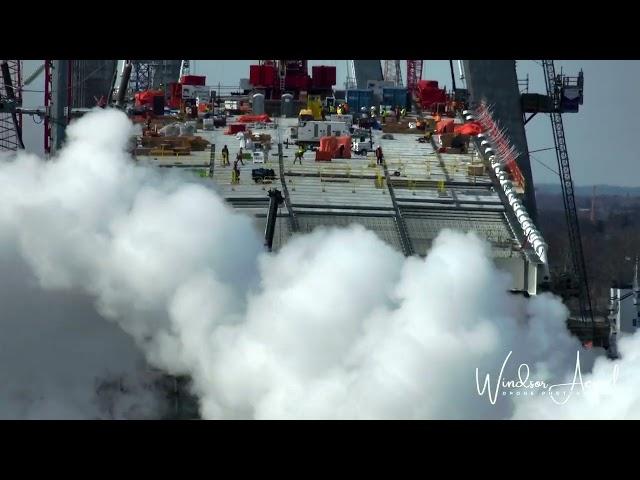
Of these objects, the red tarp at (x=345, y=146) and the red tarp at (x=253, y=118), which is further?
the red tarp at (x=253, y=118)

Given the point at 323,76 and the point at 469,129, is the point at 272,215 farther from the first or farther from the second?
the point at 323,76

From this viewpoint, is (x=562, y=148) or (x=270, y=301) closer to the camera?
(x=270, y=301)

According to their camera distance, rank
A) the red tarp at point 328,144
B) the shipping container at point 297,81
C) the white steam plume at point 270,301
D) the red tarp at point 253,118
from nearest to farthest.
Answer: the white steam plume at point 270,301 → the red tarp at point 328,144 → the red tarp at point 253,118 → the shipping container at point 297,81

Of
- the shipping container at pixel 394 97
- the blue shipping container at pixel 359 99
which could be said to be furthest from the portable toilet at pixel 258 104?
the shipping container at pixel 394 97

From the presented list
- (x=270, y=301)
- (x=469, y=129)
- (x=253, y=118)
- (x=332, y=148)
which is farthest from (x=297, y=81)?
(x=270, y=301)

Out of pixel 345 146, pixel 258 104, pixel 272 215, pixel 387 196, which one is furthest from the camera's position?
pixel 258 104

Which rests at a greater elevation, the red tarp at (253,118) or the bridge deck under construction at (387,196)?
the red tarp at (253,118)

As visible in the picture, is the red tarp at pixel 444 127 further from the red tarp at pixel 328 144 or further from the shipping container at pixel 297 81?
the shipping container at pixel 297 81

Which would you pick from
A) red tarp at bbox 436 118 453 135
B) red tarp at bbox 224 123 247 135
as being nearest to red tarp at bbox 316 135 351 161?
red tarp at bbox 224 123 247 135
